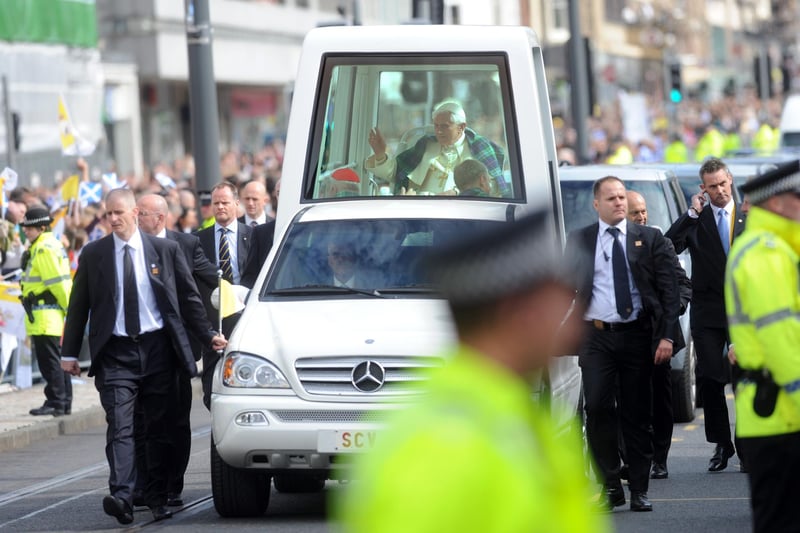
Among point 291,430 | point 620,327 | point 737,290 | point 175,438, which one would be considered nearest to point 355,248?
point 291,430

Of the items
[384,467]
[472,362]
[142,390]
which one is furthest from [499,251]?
[142,390]

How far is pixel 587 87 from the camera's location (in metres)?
28.5

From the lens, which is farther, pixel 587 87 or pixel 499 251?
pixel 587 87

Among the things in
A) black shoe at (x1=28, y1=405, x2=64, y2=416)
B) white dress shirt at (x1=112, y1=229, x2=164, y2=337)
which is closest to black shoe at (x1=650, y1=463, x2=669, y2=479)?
white dress shirt at (x1=112, y1=229, x2=164, y2=337)

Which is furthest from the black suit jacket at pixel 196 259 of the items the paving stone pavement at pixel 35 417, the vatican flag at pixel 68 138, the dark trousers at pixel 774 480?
the vatican flag at pixel 68 138

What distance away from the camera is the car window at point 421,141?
11.7 m

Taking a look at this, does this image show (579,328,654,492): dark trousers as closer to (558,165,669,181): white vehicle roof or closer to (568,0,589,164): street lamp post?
(558,165,669,181): white vehicle roof

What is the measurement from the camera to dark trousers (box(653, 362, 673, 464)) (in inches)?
411

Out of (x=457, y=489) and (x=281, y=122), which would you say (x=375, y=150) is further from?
(x=281, y=122)

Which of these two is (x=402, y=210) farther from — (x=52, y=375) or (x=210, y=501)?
(x=52, y=375)

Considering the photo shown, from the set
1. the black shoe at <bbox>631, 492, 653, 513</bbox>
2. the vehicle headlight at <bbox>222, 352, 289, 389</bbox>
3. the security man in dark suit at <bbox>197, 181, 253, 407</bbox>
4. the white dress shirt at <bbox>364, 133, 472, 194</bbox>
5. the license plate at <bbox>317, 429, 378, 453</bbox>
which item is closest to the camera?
the license plate at <bbox>317, 429, 378, 453</bbox>

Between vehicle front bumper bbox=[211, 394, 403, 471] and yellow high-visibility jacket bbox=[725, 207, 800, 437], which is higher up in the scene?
yellow high-visibility jacket bbox=[725, 207, 800, 437]

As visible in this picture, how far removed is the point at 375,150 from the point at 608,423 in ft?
11.8

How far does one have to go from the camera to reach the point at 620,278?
9641 millimetres
